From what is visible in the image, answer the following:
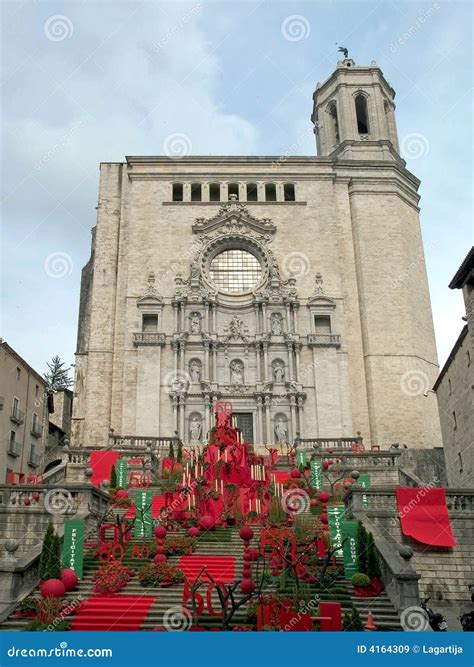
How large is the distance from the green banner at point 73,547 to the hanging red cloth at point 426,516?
7912 millimetres

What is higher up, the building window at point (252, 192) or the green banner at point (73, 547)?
the building window at point (252, 192)

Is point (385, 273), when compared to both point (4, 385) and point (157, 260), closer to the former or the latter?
point (157, 260)

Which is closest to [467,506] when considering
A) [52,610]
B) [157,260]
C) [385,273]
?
[52,610]

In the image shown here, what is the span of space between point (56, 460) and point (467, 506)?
94.5 feet

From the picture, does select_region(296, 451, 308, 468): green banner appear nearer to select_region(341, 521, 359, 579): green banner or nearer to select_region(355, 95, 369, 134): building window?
select_region(341, 521, 359, 579): green banner

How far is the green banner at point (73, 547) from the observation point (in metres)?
14.4

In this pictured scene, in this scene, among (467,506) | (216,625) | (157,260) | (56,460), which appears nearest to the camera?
(216,625)

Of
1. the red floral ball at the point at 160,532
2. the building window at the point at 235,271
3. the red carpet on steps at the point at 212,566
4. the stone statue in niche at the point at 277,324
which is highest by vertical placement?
the building window at the point at 235,271

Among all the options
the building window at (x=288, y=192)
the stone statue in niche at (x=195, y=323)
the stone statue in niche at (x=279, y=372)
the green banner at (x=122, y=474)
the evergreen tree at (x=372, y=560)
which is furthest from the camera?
the building window at (x=288, y=192)

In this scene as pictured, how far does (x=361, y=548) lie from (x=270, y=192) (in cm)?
2962

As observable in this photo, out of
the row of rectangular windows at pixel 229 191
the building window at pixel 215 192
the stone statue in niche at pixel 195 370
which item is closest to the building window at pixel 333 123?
the row of rectangular windows at pixel 229 191

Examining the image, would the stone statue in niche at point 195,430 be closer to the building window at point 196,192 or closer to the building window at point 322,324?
the building window at point 322,324

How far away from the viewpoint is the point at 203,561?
600 inches

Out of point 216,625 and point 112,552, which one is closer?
point 216,625
